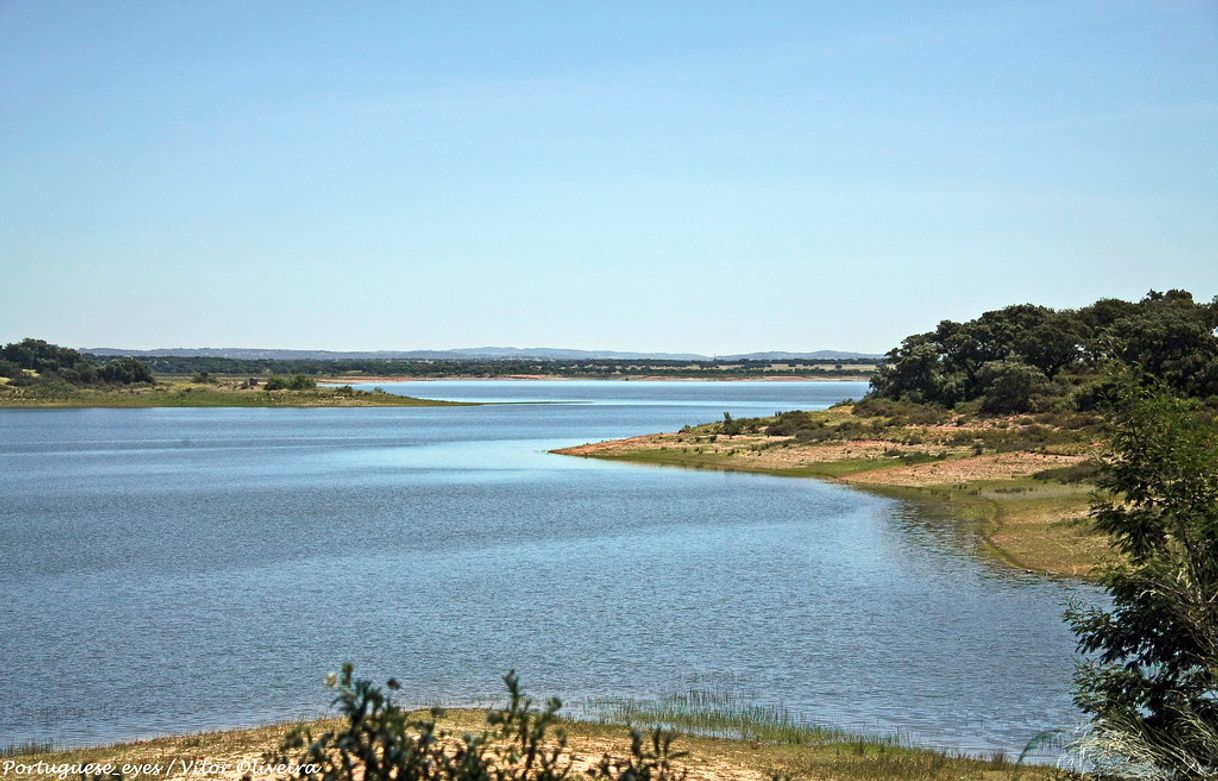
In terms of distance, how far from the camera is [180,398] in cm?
18075

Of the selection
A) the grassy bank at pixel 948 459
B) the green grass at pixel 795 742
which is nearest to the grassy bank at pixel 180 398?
the grassy bank at pixel 948 459

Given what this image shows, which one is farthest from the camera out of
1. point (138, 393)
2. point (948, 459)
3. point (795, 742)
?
point (138, 393)

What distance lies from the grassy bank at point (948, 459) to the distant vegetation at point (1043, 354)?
13.5ft

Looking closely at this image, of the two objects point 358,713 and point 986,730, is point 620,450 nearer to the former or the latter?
point 986,730

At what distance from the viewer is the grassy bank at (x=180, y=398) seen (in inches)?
7077

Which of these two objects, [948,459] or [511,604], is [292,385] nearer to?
[948,459]

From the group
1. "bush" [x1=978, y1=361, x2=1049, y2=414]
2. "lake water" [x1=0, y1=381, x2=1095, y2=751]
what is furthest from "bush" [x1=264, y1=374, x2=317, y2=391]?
"bush" [x1=978, y1=361, x2=1049, y2=414]

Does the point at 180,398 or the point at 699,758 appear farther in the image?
the point at 180,398

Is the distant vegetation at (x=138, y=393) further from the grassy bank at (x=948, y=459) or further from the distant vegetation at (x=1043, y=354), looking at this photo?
the grassy bank at (x=948, y=459)

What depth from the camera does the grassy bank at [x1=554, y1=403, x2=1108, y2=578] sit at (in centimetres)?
4138

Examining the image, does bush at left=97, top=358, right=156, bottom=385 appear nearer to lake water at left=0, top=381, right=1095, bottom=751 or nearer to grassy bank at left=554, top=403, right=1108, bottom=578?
grassy bank at left=554, top=403, right=1108, bottom=578

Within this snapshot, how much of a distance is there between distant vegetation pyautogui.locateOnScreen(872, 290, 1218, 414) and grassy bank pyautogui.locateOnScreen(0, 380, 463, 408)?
321 feet

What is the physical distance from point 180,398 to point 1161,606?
18127 cm

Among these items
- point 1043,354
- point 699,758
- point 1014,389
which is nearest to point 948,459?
point 1014,389
